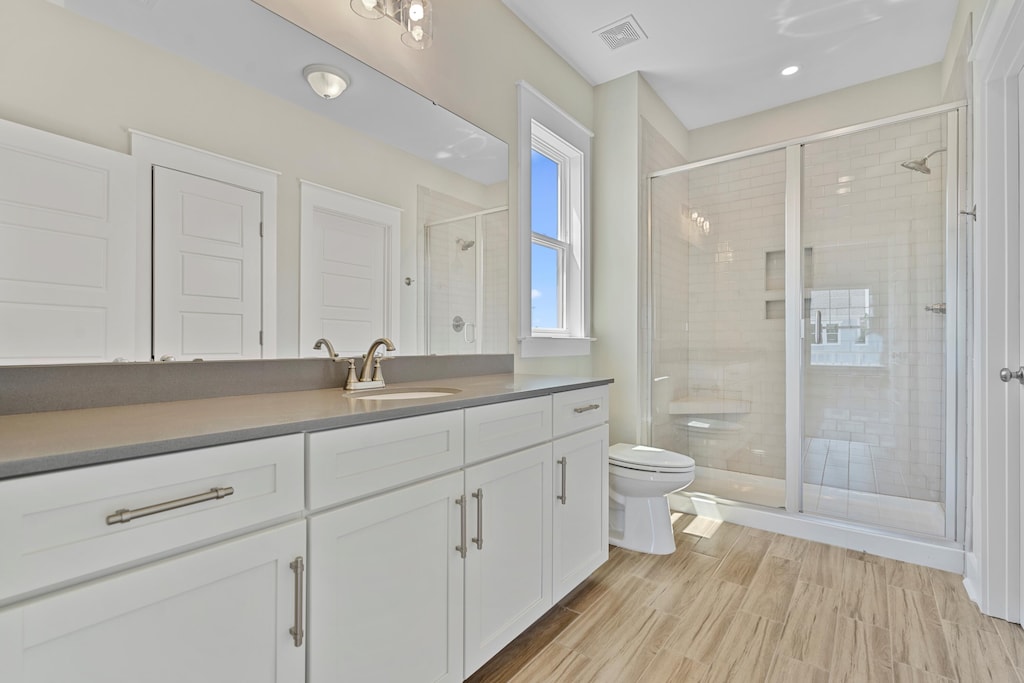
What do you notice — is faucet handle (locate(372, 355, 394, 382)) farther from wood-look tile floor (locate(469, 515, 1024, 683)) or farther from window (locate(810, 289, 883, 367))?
window (locate(810, 289, 883, 367))

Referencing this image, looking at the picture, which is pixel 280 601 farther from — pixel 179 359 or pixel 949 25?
pixel 949 25

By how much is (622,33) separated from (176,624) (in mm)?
2936

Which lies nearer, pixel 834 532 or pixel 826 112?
pixel 834 532

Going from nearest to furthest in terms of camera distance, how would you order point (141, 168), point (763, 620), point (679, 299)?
1. point (141, 168)
2. point (763, 620)
3. point (679, 299)

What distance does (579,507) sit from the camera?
1841mm

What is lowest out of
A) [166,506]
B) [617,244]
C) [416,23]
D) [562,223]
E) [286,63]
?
[166,506]

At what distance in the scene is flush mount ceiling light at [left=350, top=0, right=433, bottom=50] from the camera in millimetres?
1741

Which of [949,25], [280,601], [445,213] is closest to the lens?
[280,601]

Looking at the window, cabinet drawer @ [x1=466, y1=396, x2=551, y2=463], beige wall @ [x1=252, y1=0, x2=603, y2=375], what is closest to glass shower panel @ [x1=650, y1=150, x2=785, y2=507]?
the window

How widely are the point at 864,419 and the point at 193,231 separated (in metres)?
3.14

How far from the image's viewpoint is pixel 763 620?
175cm

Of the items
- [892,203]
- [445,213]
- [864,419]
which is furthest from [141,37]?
[864,419]

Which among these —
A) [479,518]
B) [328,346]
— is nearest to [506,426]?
[479,518]

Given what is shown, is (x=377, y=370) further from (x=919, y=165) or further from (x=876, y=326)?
(x=919, y=165)
